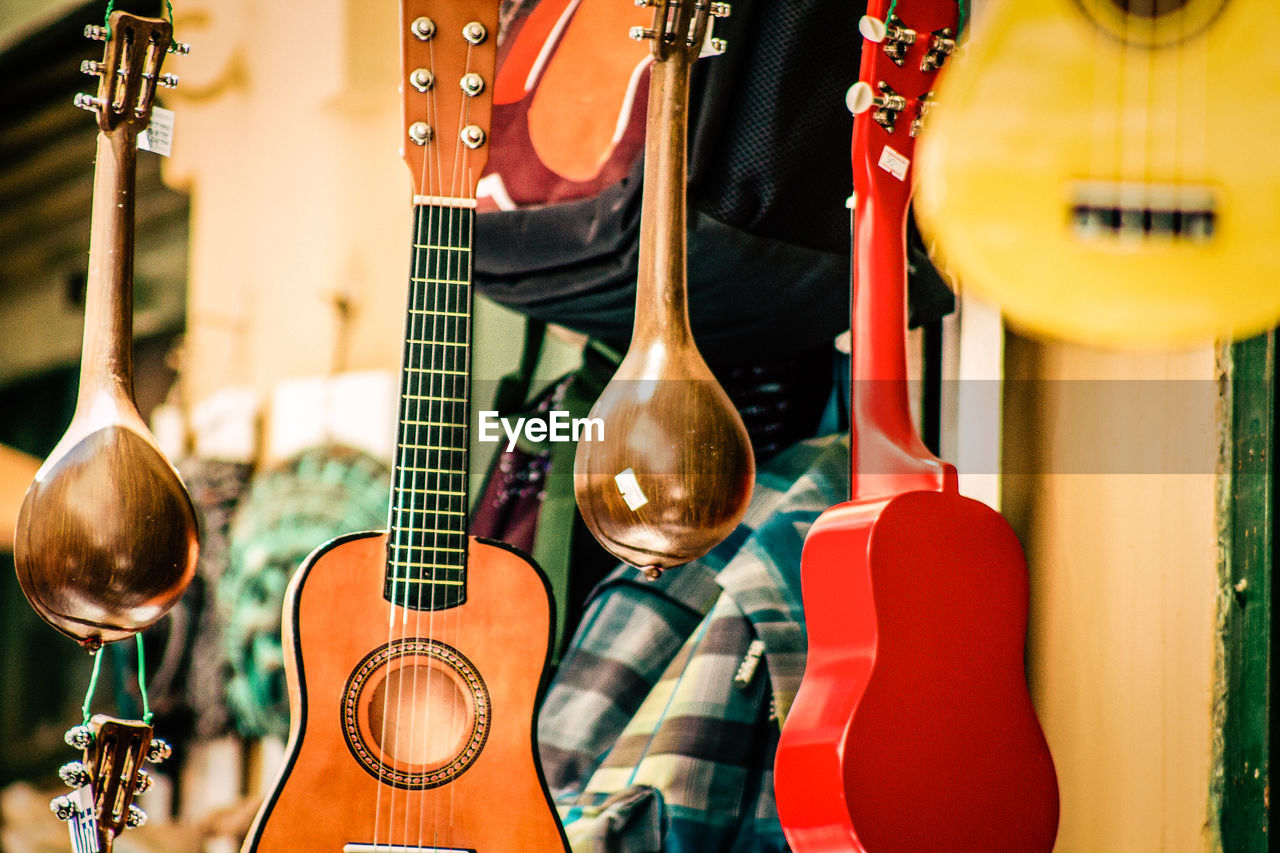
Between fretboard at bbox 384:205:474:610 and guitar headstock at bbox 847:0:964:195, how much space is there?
1.21 feet

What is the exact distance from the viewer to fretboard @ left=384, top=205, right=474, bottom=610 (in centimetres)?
109

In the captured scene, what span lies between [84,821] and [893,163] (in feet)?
Answer: 2.97

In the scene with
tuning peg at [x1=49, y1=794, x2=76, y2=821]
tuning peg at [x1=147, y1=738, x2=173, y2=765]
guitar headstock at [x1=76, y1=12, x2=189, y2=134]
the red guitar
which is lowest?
tuning peg at [x1=49, y1=794, x2=76, y2=821]

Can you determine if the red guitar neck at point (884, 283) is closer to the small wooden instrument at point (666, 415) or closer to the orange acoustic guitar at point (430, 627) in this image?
the small wooden instrument at point (666, 415)

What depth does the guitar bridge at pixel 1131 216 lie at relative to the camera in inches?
Result: 20.7

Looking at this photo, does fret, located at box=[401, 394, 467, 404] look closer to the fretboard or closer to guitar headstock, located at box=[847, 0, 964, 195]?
the fretboard

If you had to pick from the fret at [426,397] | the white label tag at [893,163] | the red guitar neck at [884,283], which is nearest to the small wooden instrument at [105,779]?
the fret at [426,397]

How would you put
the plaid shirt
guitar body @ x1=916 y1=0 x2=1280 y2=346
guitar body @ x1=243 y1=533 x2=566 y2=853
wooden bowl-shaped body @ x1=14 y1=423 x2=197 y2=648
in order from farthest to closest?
the plaid shirt, guitar body @ x1=243 y1=533 x2=566 y2=853, wooden bowl-shaped body @ x1=14 y1=423 x2=197 y2=648, guitar body @ x1=916 y1=0 x2=1280 y2=346

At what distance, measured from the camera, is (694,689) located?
1.31m

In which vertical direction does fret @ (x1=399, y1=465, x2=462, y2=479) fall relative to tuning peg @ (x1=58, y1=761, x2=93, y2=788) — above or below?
above

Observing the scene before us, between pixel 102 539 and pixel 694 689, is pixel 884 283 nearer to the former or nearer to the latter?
pixel 694 689

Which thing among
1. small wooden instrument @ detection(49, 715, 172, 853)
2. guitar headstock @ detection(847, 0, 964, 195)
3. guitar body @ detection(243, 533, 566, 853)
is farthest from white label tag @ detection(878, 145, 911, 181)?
small wooden instrument @ detection(49, 715, 172, 853)

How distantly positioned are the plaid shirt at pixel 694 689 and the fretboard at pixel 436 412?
1.09 ft

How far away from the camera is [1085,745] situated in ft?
3.73
